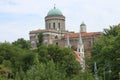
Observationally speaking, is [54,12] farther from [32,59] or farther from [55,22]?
[32,59]

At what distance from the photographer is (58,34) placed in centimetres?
14388

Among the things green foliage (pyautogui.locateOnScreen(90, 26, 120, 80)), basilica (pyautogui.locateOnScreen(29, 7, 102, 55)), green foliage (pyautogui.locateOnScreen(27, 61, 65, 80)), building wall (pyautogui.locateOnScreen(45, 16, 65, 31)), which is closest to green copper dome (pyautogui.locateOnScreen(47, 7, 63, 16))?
basilica (pyautogui.locateOnScreen(29, 7, 102, 55))

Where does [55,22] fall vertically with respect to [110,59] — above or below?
above

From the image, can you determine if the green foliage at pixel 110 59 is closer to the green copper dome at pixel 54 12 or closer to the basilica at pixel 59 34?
the basilica at pixel 59 34

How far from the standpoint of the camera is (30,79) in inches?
1896

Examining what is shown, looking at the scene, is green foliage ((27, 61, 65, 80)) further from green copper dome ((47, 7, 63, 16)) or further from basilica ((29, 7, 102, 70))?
green copper dome ((47, 7, 63, 16))

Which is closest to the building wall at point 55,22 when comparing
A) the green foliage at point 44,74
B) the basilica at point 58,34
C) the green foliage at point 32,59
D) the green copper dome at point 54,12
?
the basilica at point 58,34

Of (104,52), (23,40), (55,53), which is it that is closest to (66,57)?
(55,53)

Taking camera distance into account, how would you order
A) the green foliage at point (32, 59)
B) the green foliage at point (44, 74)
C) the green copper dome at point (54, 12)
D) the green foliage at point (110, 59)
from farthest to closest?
the green copper dome at point (54, 12) < the green foliage at point (32, 59) < the green foliage at point (110, 59) < the green foliage at point (44, 74)

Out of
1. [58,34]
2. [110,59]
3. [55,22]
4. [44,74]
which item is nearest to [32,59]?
[110,59]

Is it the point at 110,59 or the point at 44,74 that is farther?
the point at 110,59

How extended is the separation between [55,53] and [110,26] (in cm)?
1122

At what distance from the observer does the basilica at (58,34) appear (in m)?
136

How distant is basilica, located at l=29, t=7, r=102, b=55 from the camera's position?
136 meters
